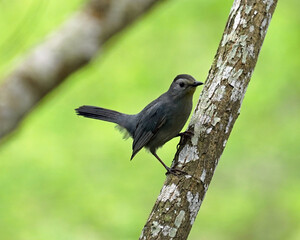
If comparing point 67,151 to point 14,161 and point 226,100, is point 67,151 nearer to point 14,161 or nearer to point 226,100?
point 14,161

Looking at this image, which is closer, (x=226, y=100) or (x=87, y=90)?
(x=226, y=100)

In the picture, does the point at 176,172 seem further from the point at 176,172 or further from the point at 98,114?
the point at 98,114

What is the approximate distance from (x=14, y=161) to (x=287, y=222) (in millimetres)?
3892

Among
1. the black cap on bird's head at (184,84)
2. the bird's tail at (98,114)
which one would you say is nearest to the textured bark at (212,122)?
the black cap on bird's head at (184,84)

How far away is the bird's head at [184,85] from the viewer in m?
4.75

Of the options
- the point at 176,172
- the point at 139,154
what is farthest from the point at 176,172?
the point at 139,154

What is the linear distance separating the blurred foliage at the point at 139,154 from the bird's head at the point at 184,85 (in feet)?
7.92

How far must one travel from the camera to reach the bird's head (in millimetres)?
4746

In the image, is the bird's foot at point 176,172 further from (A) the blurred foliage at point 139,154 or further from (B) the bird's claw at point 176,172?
(A) the blurred foliage at point 139,154

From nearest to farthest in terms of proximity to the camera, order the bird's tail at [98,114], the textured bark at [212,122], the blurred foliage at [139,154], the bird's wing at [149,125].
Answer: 1. the textured bark at [212,122]
2. the bird's wing at [149,125]
3. the bird's tail at [98,114]
4. the blurred foliage at [139,154]

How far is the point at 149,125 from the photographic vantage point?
5027 mm

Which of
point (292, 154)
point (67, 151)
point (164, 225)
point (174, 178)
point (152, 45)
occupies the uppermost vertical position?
point (152, 45)

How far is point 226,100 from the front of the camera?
12.9 feet

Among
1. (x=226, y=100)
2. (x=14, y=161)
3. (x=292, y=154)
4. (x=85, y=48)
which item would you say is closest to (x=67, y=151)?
(x=14, y=161)
